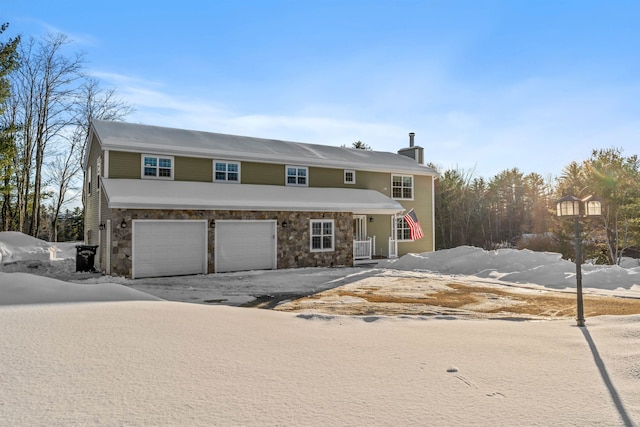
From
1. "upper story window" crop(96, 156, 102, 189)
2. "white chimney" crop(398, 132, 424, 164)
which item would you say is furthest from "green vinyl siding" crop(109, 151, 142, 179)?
"white chimney" crop(398, 132, 424, 164)

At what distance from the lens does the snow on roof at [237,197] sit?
47.4 feet

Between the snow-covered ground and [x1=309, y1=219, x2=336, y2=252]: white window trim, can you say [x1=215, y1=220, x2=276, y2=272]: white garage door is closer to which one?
[x1=309, y1=219, x2=336, y2=252]: white window trim

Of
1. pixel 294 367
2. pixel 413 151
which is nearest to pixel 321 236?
pixel 413 151

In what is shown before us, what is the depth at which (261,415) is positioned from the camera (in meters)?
3.26

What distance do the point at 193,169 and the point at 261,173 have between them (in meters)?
2.98

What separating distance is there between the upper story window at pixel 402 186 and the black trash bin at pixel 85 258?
14.4 m

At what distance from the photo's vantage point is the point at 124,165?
1609 centimetres

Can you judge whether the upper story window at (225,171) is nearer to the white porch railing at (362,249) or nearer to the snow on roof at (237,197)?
the snow on roof at (237,197)

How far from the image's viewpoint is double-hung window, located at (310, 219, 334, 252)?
17.8 meters

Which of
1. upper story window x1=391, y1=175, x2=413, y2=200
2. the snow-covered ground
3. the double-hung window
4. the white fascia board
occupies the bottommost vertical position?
the snow-covered ground

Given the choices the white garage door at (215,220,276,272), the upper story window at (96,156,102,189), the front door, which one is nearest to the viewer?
the white garage door at (215,220,276,272)

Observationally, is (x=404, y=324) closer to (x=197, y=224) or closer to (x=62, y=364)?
(x=62, y=364)

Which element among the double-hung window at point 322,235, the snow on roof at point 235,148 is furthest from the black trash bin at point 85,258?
the double-hung window at point 322,235

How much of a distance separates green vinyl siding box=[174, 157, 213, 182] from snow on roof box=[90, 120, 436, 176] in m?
0.31
